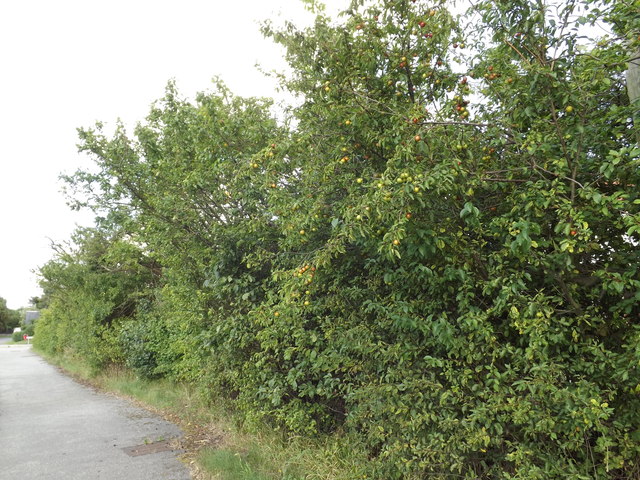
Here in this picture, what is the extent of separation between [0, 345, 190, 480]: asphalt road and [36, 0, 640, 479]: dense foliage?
1.74m

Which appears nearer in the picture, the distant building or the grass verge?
the grass verge

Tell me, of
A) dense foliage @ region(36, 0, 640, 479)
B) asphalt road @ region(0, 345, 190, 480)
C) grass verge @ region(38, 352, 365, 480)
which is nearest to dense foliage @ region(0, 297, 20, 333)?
asphalt road @ region(0, 345, 190, 480)

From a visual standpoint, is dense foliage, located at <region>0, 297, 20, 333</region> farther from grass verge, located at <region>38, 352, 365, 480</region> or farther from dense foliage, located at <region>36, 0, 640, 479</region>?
dense foliage, located at <region>36, 0, 640, 479</region>

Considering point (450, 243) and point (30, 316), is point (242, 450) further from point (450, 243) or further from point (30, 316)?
point (30, 316)

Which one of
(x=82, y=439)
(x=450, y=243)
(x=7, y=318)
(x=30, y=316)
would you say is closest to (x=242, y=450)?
(x=82, y=439)

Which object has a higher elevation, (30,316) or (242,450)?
(30,316)

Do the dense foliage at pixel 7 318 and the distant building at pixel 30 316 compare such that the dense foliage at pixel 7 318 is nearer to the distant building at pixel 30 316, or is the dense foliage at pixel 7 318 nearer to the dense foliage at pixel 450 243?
the distant building at pixel 30 316

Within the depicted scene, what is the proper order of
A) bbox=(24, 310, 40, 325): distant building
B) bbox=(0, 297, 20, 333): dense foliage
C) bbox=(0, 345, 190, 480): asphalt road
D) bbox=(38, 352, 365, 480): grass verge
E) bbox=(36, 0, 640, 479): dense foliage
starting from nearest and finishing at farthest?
bbox=(36, 0, 640, 479): dense foliage → bbox=(38, 352, 365, 480): grass verge → bbox=(0, 345, 190, 480): asphalt road → bbox=(24, 310, 40, 325): distant building → bbox=(0, 297, 20, 333): dense foliage

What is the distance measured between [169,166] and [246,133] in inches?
55.2

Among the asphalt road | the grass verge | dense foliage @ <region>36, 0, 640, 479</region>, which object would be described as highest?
dense foliage @ <region>36, 0, 640, 479</region>

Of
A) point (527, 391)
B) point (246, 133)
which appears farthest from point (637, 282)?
point (246, 133)

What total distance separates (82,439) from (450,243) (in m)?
6.79

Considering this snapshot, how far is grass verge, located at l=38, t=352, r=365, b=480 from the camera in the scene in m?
4.57

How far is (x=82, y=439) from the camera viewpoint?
7082 millimetres
